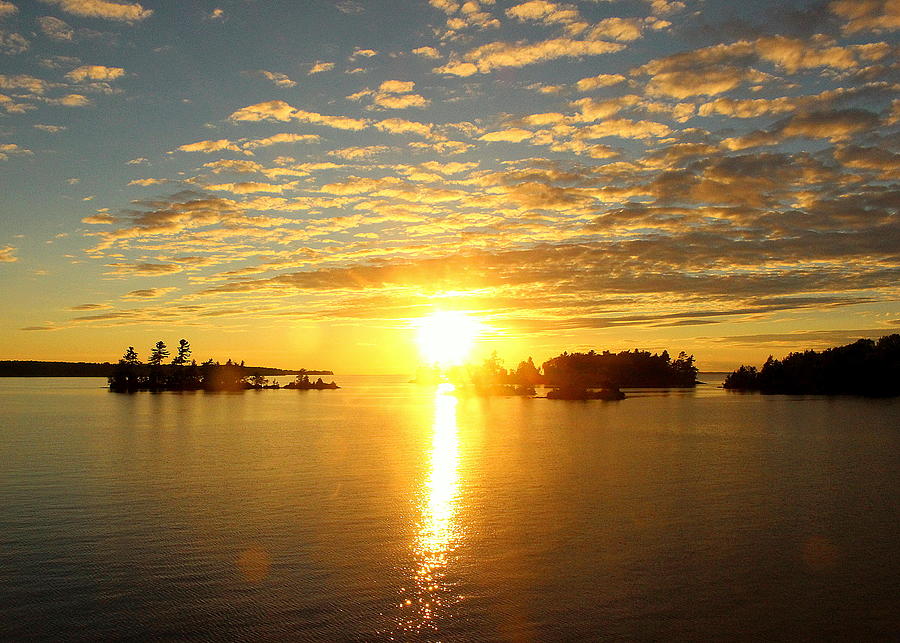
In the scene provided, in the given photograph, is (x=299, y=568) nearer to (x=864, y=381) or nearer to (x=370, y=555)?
(x=370, y=555)

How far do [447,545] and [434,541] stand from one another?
0.90 metres

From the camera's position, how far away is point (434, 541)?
2878 centimetres

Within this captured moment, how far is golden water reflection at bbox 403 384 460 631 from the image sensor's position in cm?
2053

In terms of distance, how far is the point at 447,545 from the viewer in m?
28.1

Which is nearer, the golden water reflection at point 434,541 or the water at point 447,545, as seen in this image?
the water at point 447,545

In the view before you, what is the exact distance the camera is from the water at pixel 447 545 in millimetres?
19516

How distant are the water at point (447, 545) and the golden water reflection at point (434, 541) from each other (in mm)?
130

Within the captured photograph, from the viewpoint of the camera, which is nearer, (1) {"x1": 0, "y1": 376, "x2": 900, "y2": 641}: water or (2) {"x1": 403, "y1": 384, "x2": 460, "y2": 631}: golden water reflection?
(1) {"x1": 0, "y1": 376, "x2": 900, "y2": 641}: water

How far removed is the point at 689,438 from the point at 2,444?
72.7 meters

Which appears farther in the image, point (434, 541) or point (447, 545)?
point (434, 541)

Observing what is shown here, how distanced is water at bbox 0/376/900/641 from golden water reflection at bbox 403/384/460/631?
0.43ft

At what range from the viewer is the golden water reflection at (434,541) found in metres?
20.5

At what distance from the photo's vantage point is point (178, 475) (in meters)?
46.3

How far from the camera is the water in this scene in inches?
768
